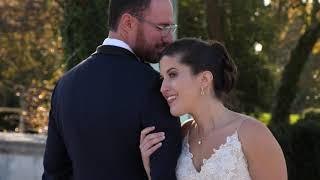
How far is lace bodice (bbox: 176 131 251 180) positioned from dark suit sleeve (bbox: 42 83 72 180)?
57 centimetres

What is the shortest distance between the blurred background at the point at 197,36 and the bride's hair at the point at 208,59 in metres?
0.22

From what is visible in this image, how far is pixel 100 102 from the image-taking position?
2627 millimetres

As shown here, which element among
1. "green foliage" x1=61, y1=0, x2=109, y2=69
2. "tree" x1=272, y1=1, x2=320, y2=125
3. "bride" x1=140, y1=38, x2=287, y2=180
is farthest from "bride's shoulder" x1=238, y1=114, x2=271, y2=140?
"tree" x1=272, y1=1, x2=320, y2=125

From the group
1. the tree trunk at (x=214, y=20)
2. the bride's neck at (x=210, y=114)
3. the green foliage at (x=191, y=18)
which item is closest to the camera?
the bride's neck at (x=210, y=114)

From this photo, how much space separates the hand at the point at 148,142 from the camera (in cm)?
251

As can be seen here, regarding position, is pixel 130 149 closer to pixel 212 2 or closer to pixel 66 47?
pixel 66 47

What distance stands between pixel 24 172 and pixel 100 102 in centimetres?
317

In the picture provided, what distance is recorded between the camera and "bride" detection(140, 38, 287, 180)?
2523 millimetres

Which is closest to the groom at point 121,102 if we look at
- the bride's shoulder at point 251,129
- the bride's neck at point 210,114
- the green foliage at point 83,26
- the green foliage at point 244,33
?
the bride's neck at point 210,114

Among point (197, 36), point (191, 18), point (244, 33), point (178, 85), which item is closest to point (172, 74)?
point (178, 85)

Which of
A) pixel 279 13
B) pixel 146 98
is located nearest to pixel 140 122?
pixel 146 98

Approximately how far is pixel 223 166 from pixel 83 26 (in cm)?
344

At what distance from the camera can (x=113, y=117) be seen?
2588mm

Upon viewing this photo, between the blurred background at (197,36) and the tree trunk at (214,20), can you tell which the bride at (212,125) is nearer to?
the blurred background at (197,36)
